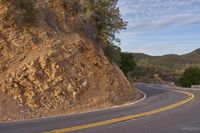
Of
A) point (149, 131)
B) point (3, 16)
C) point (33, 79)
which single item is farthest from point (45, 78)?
point (149, 131)

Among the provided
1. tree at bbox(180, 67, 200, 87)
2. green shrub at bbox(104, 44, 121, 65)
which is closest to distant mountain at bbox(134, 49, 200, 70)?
tree at bbox(180, 67, 200, 87)

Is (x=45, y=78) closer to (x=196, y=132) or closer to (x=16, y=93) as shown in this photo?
(x=16, y=93)

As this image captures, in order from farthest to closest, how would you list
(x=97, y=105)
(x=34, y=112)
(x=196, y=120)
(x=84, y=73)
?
(x=84, y=73)
(x=97, y=105)
(x=34, y=112)
(x=196, y=120)

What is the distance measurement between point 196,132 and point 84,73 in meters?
16.2

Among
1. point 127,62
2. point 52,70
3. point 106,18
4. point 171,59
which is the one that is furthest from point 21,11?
point 171,59

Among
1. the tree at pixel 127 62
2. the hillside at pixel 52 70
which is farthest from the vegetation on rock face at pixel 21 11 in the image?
the tree at pixel 127 62

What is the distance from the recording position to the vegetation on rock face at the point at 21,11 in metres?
26.8

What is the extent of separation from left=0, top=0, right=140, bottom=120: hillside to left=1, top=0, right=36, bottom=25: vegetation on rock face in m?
0.35

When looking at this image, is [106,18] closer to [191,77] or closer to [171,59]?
[191,77]

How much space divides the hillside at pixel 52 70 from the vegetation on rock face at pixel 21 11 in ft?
1.15

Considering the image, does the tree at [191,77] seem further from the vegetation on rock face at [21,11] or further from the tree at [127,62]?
the vegetation on rock face at [21,11]

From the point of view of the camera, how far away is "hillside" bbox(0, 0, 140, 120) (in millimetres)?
22525

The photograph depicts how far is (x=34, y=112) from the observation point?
21.5m

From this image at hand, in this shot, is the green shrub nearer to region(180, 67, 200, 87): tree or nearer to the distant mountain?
region(180, 67, 200, 87): tree
